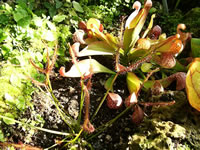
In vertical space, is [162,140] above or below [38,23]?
below

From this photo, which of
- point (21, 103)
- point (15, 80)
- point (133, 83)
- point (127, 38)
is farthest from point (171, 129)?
point (15, 80)

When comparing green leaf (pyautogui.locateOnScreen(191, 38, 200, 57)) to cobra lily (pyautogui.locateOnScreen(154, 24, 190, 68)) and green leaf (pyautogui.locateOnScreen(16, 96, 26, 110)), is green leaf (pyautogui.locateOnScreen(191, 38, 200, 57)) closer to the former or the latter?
cobra lily (pyautogui.locateOnScreen(154, 24, 190, 68))

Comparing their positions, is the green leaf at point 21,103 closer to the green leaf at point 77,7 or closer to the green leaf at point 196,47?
the green leaf at point 77,7

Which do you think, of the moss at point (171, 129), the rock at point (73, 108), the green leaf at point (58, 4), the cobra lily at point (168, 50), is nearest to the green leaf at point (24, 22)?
the green leaf at point (58, 4)

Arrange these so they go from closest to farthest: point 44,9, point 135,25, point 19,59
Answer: point 19,59
point 135,25
point 44,9

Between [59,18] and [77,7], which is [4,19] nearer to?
[59,18]

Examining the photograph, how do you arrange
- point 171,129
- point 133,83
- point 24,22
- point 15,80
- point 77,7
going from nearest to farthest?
point 171,129 < point 15,80 < point 133,83 < point 24,22 < point 77,7

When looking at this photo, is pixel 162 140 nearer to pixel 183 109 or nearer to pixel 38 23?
pixel 183 109

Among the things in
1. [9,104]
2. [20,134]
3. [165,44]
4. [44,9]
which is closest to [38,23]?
[44,9]
